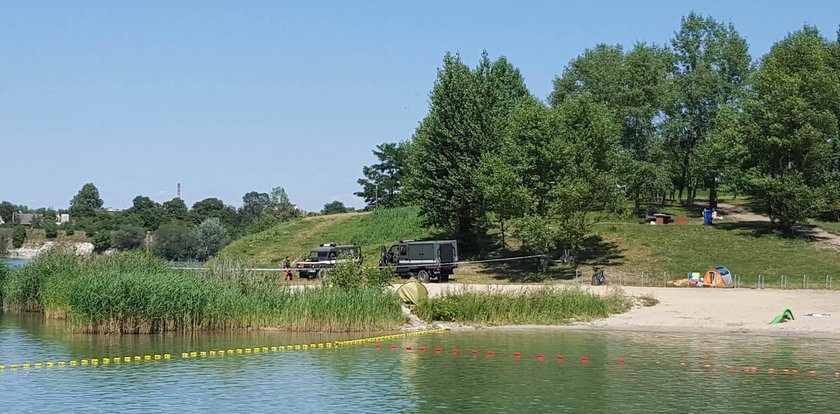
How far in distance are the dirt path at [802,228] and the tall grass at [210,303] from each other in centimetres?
3837

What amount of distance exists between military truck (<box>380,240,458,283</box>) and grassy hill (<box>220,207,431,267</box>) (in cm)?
1765

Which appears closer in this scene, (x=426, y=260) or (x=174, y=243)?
(x=426, y=260)

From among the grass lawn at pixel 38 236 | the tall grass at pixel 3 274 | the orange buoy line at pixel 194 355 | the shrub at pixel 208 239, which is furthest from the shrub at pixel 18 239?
the orange buoy line at pixel 194 355

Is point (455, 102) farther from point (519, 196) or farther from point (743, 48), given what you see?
point (743, 48)

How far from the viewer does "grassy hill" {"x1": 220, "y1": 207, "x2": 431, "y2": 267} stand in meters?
87.8

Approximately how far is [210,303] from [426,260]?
24832 mm

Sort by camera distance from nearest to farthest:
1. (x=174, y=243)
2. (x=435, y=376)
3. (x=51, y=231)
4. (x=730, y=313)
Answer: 1. (x=435, y=376)
2. (x=730, y=313)
3. (x=174, y=243)
4. (x=51, y=231)

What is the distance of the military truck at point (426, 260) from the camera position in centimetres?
6116

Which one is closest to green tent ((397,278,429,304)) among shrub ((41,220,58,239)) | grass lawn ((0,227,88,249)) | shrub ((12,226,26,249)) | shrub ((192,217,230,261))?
shrub ((192,217,230,261))

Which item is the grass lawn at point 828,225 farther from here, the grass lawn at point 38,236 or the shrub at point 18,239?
the shrub at point 18,239

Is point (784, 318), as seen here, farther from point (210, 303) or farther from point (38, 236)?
point (38, 236)

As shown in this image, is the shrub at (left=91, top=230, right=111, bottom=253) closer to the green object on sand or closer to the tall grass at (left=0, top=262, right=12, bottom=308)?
the tall grass at (left=0, top=262, right=12, bottom=308)

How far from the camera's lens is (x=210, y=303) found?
125ft

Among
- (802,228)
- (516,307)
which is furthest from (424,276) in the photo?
(802,228)
